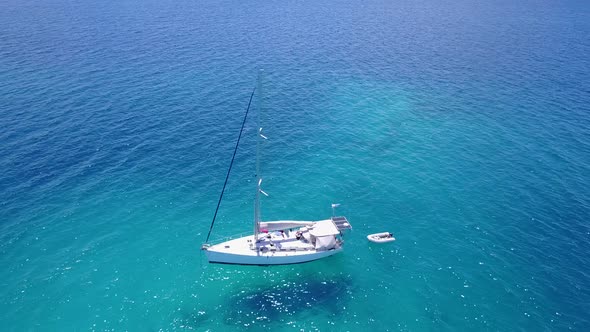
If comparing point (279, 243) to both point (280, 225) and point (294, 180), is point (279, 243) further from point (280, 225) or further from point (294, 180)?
point (294, 180)

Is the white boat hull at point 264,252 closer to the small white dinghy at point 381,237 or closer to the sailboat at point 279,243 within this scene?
the sailboat at point 279,243

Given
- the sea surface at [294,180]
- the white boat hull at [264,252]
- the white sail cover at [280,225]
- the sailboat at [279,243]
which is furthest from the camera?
the white sail cover at [280,225]

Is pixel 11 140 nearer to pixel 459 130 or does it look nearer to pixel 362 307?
pixel 362 307

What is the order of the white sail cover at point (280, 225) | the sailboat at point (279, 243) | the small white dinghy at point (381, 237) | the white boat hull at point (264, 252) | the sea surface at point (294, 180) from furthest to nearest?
1. the white sail cover at point (280, 225)
2. the small white dinghy at point (381, 237)
3. the sailboat at point (279, 243)
4. the white boat hull at point (264, 252)
5. the sea surface at point (294, 180)

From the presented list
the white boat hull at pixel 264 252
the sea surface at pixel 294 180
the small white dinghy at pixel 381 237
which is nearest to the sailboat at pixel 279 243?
the white boat hull at pixel 264 252

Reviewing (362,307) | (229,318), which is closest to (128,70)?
(229,318)

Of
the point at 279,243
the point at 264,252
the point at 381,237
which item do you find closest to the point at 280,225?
the point at 279,243

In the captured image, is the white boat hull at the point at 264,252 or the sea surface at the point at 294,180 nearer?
the sea surface at the point at 294,180
